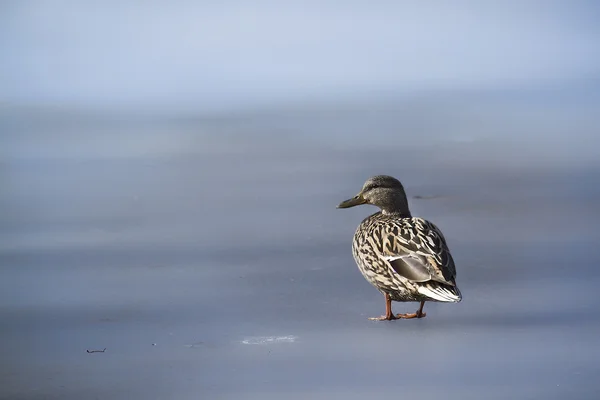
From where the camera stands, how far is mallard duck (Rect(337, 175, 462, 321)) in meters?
4.47

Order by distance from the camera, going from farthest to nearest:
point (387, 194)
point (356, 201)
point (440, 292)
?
point (356, 201) < point (387, 194) < point (440, 292)

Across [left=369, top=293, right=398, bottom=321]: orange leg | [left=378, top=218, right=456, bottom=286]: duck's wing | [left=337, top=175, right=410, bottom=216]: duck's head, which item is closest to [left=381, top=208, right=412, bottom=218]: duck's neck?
[left=337, top=175, right=410, bottom=216]: duck's head

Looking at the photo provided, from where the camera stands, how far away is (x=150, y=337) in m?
4.39

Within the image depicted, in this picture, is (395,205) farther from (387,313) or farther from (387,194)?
(387,313)

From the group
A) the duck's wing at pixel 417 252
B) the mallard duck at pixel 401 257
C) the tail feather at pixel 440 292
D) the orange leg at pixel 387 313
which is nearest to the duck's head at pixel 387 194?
the mallard duck at pixel 401 257

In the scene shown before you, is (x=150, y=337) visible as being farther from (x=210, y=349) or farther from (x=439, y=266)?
(x=439, y=266)

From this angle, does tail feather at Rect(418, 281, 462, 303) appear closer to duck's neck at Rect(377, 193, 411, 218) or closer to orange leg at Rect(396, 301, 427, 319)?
orange leg at Rect(396, 301, 427, 319)

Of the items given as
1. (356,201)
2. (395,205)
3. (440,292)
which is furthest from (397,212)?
(440,292)

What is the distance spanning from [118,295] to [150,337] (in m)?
0.63

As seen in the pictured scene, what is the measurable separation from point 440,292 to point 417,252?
0.80 ft

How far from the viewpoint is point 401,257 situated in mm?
4621

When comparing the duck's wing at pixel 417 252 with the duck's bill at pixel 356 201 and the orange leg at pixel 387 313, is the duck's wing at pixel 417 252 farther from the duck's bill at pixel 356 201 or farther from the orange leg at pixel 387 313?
the duck's bill at pixel 356 201

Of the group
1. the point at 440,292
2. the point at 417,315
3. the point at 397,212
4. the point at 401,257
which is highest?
the point at 397,212

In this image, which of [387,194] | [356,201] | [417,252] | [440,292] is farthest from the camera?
[356,201]
